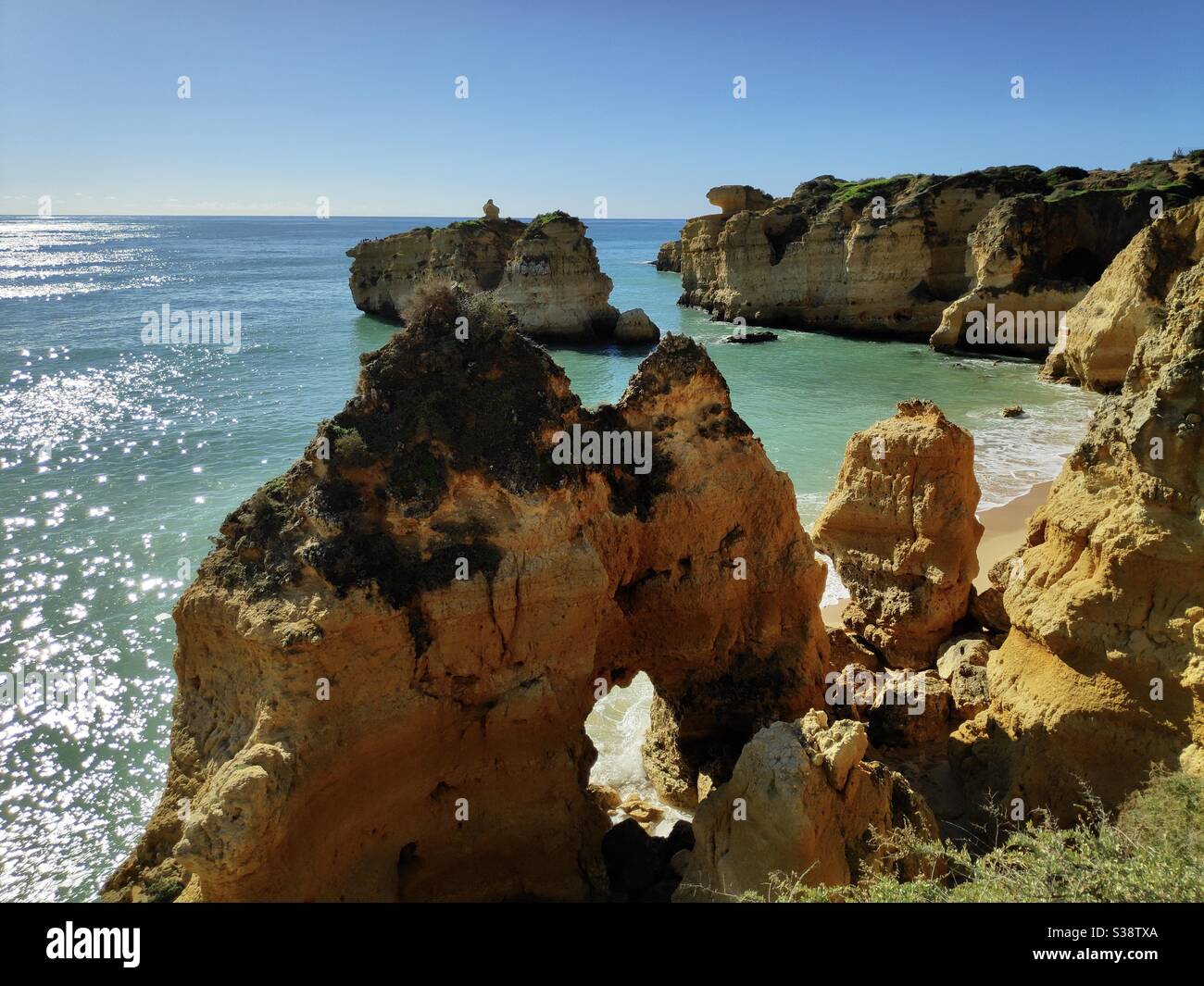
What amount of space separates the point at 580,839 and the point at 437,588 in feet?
10.2

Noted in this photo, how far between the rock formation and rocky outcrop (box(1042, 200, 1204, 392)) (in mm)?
8875

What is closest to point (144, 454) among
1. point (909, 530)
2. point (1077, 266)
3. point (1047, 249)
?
point (909, 530)

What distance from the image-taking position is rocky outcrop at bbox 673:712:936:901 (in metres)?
6.45

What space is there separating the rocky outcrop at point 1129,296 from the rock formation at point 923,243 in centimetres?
888

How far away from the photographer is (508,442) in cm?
745

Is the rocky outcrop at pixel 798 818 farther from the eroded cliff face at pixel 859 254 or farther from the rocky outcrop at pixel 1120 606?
the eroded cliff face at pixel 859 254

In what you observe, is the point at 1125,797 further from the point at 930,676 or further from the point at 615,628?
the point at 615,628

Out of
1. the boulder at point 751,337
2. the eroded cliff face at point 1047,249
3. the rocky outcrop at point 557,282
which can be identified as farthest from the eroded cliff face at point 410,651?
the boulder at point 751,337

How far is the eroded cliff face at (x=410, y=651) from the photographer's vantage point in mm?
6258

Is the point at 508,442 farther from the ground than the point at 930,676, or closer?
farther from the ground

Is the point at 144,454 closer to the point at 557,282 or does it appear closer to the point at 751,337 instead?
the point at 557,282

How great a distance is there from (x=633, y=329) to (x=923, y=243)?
58.1ft

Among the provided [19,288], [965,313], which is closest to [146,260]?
[19,288]

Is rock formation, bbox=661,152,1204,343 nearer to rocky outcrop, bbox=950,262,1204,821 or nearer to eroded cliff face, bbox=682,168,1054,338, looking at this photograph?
eroded cliff face, bbox=682,168,1054,338
